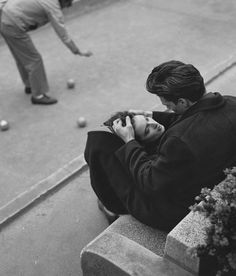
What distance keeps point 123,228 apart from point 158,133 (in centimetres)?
71

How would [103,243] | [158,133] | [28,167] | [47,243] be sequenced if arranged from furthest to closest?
[28,167]
[47,243]
[158,133]
[103,243]

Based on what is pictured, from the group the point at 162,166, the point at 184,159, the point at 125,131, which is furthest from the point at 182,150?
the point at 125,131

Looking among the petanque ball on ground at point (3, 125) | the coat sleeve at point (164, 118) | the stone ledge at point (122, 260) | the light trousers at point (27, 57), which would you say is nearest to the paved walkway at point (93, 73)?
the petanque ball on ground at point (3, 125)

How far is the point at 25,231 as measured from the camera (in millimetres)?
4238

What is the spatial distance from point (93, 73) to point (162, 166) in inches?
184

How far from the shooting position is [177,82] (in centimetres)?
288

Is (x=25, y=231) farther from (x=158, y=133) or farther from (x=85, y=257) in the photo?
(x=158, y=133)

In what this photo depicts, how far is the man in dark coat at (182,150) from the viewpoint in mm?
2775

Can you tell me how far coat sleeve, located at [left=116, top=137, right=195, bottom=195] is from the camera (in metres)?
2.75

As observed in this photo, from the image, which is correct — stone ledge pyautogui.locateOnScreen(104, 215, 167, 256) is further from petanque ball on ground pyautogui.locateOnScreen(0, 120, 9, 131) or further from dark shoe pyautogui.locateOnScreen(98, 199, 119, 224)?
petanque ball on ground pyautogui.locateOnScreen(0, 120, 9, 131)

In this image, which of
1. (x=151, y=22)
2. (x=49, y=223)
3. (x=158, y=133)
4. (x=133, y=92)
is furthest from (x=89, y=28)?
(x=158, y=133)

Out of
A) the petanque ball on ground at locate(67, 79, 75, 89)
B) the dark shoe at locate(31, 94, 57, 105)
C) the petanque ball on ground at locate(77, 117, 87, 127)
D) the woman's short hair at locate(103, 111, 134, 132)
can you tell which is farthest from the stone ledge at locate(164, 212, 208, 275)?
the petanque ball on ground at locate(67, 79, 75, 89)

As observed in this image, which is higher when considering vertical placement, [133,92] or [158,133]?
[158,133]

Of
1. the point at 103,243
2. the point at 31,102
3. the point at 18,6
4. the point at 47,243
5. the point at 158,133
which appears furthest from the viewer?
the point at 31,102
